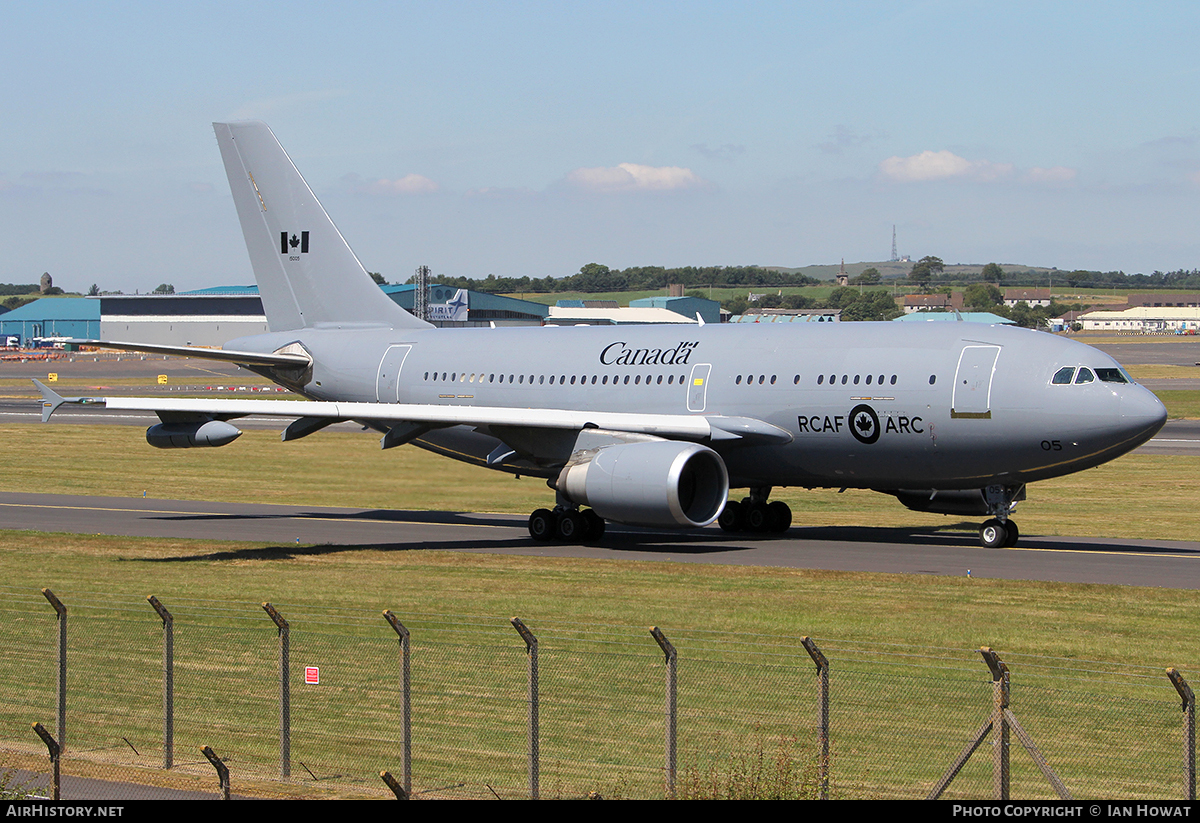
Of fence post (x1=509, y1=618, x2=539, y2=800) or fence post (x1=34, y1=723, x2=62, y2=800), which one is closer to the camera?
fence post (x1=34, y1=723, x2=62, y2=800)

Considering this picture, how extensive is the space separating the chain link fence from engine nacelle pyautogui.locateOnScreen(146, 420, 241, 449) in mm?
13620

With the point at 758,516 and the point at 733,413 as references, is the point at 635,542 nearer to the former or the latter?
the point at 758,516

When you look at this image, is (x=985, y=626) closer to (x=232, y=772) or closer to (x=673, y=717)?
(x=673, y=717)

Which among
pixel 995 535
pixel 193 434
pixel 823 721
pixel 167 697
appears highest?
pixel 193 434

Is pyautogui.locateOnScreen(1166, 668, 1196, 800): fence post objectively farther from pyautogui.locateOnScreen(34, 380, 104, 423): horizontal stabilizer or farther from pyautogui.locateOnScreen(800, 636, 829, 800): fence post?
pyautogui.locateOnScreen(34, 380, 104, 423): horizontal stabilizer

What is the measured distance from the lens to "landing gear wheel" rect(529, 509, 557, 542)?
3319cm

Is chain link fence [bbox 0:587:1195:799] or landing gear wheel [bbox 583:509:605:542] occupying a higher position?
chain link fence [bbox 0:587:1195:799]

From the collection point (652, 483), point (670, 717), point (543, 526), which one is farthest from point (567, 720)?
point (543, 526)

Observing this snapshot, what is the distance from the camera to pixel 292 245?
42.2 metres

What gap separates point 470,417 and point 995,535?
1198cm

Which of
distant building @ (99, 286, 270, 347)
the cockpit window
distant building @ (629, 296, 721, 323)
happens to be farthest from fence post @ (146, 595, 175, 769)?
distant building @ (629, 296, 721, 323)

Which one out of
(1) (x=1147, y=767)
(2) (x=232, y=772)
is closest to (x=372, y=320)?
(2) (x=232, y=772)

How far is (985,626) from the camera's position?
69.8 ft
